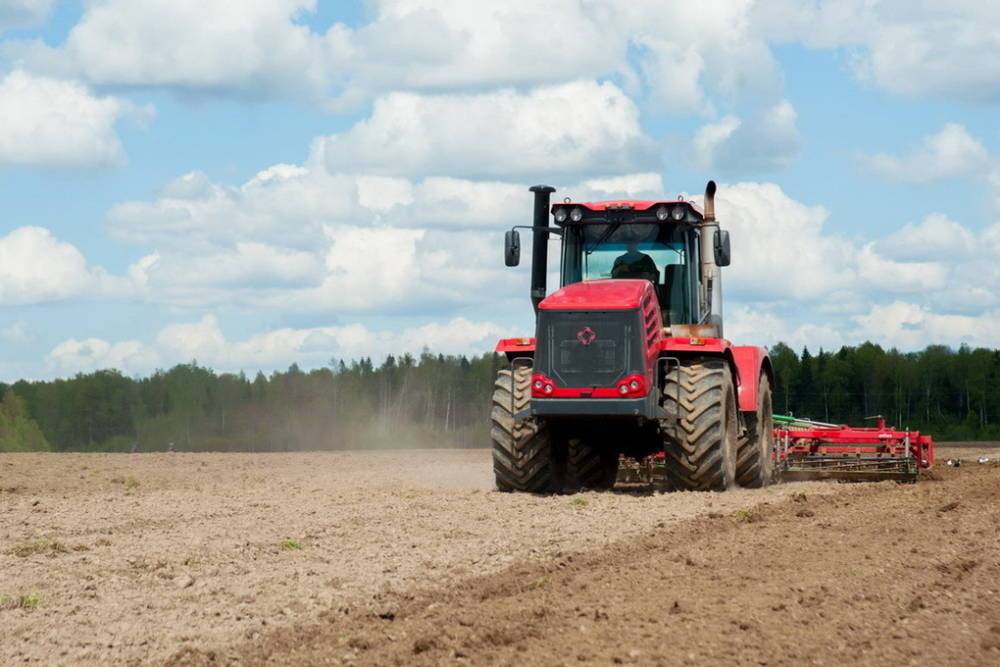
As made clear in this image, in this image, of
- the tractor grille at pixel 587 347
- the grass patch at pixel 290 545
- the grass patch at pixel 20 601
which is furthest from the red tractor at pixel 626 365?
the grass patch at pixel 20 601

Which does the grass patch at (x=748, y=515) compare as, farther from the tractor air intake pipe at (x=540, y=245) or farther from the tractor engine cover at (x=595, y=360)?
the tractor air intake pipe at (x=540, y=245)

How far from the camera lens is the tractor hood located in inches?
672

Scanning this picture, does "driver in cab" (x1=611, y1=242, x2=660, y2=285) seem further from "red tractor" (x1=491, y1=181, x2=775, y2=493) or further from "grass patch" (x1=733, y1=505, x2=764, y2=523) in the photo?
"grass patch" (x1=733, y1=505, x2=764, y2=523)

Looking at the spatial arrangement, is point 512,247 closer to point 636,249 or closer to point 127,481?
point 636,249

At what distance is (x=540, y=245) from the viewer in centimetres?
1914

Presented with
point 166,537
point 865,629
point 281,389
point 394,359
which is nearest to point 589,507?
point 166,537

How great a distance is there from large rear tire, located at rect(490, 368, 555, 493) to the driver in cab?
85.7 inches

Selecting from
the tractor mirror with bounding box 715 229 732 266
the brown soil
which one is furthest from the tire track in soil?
the tractor mirror with bounding box 715 229 732 266

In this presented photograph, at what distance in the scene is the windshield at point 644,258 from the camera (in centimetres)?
1873

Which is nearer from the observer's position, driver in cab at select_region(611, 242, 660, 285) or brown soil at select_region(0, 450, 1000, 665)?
brown soil at select_region(0, 450, 1000, 665)

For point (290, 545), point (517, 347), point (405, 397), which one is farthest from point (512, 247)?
point (405, 397)

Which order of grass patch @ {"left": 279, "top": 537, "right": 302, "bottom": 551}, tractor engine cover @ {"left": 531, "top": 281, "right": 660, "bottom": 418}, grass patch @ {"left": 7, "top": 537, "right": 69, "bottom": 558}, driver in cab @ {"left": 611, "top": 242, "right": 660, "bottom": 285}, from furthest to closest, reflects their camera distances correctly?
driver in cab @ {"left": 611, "top": 242, "right": 660, "bottom": 285} < tractor engine cover @ {"left": 531, "top": 281, "right": 660, "bottom": 418} < grass patch @ {"left": 279, "top": 537, "right": 302, "bottom": 551} < grass patch @ {"left": 7, "top": 537, "right": 69, "bottom": 558}

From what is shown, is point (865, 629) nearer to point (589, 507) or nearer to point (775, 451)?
point (589, 507)

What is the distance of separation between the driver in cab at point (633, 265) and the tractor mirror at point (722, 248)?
35.8 inches
